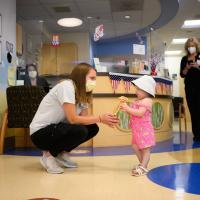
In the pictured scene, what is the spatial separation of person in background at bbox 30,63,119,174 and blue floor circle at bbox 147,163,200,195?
0.62m

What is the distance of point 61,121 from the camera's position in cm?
253

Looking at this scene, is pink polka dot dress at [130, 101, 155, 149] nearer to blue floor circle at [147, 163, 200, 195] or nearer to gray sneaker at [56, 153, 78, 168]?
blue floor circle at [147, 163, 200, 195]

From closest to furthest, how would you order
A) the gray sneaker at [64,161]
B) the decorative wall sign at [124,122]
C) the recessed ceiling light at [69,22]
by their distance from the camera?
the gray sneaker at [64,161] → the decorative wall sign at [124,122] → the recessed ceiling light at [69,22]

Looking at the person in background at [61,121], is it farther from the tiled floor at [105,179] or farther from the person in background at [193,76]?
the person in background at [193,76]

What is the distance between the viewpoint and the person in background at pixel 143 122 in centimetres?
243

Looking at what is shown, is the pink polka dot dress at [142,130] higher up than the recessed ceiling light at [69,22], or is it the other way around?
the recessed ceiling light at [69,22]

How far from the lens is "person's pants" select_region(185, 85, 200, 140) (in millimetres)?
4477

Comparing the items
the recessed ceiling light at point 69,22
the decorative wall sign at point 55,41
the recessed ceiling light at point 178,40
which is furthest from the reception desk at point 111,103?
the recessed ceiling light at point 178,40

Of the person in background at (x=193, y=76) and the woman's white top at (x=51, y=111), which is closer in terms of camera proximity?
the woman's white top at (x=51, y=111)

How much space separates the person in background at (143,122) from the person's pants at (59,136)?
39cm

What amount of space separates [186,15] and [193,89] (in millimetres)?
3583

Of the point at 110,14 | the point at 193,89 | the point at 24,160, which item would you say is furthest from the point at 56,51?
the point at 24,160

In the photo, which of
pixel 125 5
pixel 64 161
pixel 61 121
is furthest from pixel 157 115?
pixel 125 5

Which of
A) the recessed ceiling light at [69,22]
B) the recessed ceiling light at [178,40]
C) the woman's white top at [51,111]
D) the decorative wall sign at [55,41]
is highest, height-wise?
the recessed ceiling light at [69,22]
